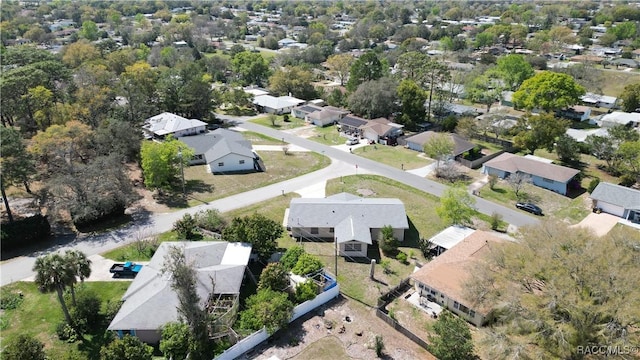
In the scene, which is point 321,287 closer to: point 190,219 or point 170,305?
point 170,305

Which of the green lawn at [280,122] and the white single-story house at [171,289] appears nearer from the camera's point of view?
the white single-story house at [171,289]

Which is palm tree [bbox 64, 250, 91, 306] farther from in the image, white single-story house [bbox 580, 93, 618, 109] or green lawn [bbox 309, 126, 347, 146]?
white single-story house [bbox 580, 93, 618, 109]

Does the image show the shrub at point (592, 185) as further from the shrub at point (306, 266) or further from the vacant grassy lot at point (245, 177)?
the shrub at point (306, 266)

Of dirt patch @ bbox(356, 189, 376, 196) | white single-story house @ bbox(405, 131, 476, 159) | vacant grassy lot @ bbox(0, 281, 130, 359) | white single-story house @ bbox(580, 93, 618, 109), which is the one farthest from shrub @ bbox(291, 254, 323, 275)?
white single-story house @ bbox(580, 93, 618, 109)

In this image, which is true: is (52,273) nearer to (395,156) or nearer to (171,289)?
(171,289)

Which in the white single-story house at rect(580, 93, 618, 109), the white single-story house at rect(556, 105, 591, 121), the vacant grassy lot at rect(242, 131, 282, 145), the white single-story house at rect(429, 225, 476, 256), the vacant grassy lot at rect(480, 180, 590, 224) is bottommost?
the white single-story house at rect(580, 93, 618, 109)

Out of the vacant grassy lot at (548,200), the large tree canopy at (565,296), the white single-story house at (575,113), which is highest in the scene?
the large tree canopy at (565,296)

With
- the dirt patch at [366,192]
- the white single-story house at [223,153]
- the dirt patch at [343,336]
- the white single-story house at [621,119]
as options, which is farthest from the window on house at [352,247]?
the white single-story house at [621,119]

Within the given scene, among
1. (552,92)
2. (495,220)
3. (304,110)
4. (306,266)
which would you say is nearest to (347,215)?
(306,266)
